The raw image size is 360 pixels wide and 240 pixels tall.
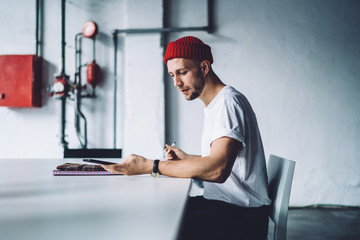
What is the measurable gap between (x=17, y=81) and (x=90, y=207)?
10.5ft

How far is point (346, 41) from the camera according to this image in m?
3.46

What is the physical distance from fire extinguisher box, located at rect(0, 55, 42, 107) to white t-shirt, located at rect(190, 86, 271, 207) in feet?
9.42

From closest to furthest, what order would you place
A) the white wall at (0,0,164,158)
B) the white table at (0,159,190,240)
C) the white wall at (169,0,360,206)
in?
the white table at (0,159,190,240)
the white wall at (169,0,360,206)
the white wall at (0,0,164,158)

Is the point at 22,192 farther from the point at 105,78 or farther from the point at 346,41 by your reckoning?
the point at 346,41

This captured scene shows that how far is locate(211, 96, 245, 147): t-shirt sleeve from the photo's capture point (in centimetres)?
110

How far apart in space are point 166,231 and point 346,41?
3760 millimetres

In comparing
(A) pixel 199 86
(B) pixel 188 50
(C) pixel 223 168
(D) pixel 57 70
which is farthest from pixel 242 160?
(D) pixel 57 70

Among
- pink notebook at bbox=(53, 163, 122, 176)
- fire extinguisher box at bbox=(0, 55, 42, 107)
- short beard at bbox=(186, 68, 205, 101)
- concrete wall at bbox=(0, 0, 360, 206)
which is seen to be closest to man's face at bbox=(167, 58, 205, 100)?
short beard at bbox=(186, 68, 205, 101)

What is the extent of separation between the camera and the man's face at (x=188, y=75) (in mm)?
1386

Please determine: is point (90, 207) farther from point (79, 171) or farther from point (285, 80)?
point (285, 80)

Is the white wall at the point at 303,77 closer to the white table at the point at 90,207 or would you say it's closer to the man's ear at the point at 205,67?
the man's ear at the point at 205,67

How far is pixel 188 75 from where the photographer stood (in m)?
1.41

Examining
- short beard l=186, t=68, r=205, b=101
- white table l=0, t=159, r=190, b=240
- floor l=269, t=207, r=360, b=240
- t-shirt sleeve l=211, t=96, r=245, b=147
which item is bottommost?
floor l=269, t=207, r=360, b=240

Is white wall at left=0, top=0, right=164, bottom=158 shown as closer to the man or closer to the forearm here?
the man
